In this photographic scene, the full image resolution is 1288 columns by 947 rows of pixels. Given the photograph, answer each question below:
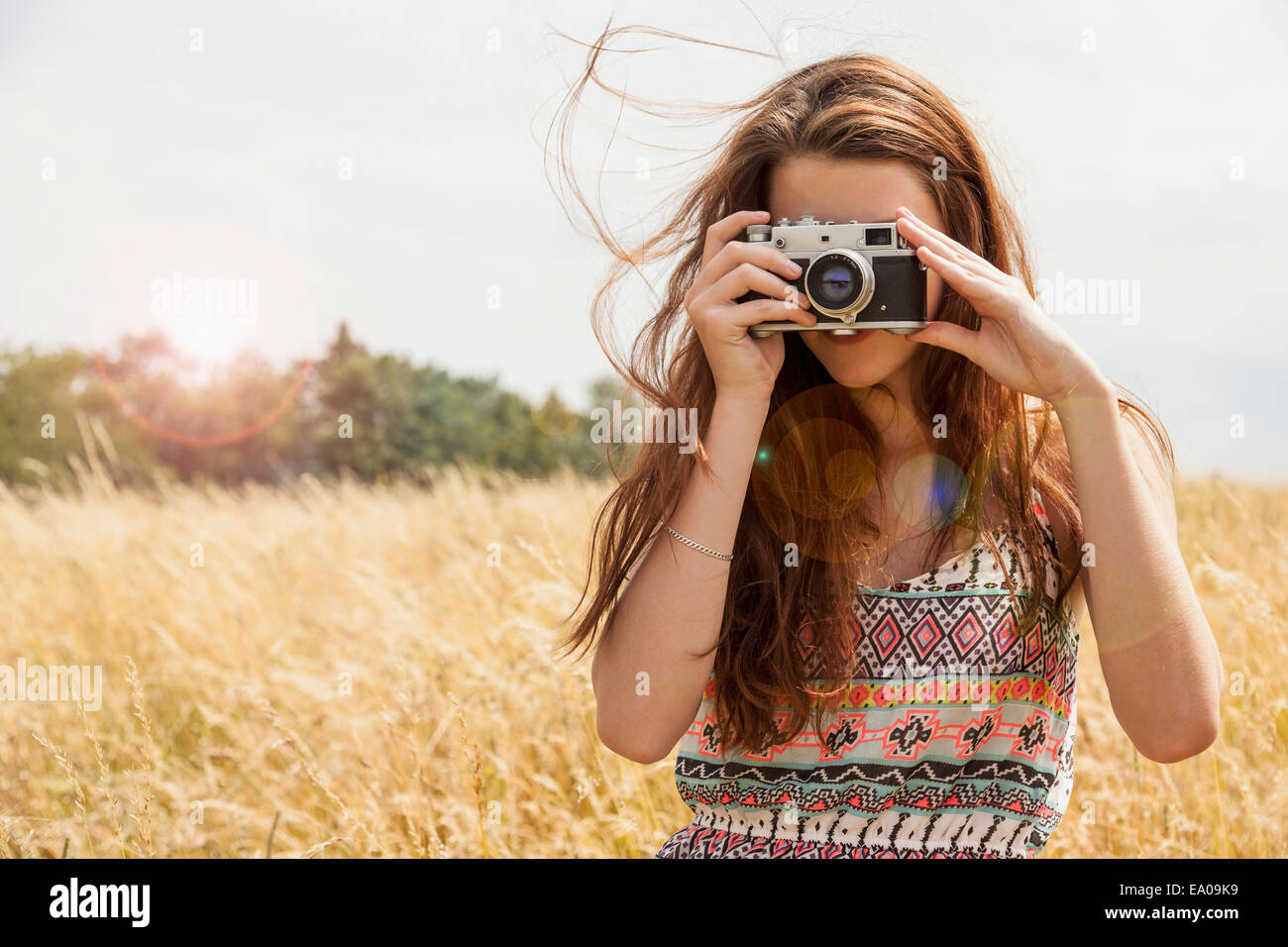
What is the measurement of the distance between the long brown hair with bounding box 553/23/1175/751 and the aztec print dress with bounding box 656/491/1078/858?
0.05 meters

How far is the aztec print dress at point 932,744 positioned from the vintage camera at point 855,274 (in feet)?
1.36

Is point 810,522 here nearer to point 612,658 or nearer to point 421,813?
point 612,658

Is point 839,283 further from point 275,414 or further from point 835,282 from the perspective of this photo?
point 275,414

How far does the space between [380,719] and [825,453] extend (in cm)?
168

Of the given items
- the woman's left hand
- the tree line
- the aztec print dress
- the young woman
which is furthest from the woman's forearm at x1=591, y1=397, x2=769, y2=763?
the tree line

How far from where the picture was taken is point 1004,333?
56.9 inches

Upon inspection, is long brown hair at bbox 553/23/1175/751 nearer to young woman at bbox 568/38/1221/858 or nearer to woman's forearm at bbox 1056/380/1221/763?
young woman at bbox 568/38/1221/858

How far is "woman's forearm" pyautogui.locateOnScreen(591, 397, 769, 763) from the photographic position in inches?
56.5

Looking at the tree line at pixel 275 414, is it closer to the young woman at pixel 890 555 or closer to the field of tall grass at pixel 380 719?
the field of tall grass at pixel 380 719

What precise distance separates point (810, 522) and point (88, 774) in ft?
9.56

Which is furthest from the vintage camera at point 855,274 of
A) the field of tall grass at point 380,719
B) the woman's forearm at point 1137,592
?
the field of tall grass at point 380,719

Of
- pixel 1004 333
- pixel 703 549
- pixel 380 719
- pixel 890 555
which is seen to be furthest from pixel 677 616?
pixel 380 719

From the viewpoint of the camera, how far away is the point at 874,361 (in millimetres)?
1536
